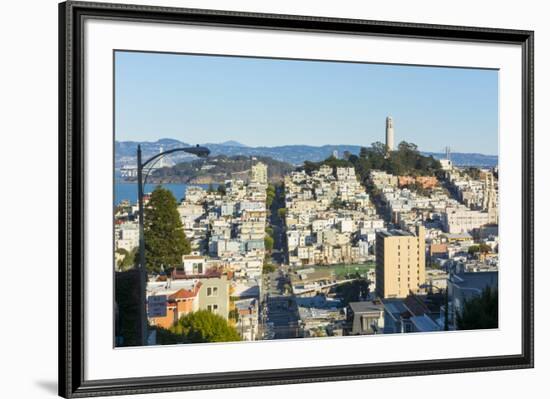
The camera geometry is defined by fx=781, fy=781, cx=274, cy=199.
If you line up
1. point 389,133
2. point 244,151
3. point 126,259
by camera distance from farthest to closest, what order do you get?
1. point 389,133
2. point 244,151
3. point 126,259

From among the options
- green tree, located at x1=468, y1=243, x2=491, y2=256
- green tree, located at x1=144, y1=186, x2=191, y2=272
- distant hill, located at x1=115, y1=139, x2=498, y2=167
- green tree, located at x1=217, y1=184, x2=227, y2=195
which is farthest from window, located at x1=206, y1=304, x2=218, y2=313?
green tree, located at x1=468, y1=243, x2=491, y2=256

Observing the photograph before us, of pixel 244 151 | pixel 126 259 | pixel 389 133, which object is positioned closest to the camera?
pixel 126 259

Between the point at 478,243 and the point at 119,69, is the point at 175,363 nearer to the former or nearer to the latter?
the point at 119,69

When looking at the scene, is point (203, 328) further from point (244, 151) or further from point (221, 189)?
point (244, 151)

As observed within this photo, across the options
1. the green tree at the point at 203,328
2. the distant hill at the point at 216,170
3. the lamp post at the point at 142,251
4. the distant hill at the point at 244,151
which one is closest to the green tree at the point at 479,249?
the distant hill at the point at 244,151

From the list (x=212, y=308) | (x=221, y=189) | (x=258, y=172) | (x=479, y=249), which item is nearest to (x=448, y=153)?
(x=479, y=249)

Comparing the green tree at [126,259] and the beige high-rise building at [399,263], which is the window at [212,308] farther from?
the beige high-rise building at [399,263]

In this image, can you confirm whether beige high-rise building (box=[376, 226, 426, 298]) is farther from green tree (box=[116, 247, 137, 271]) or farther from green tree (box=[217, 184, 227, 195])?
green tree (box=[116, 247, 137, 271])

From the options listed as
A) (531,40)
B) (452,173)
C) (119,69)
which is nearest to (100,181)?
(119,69)
